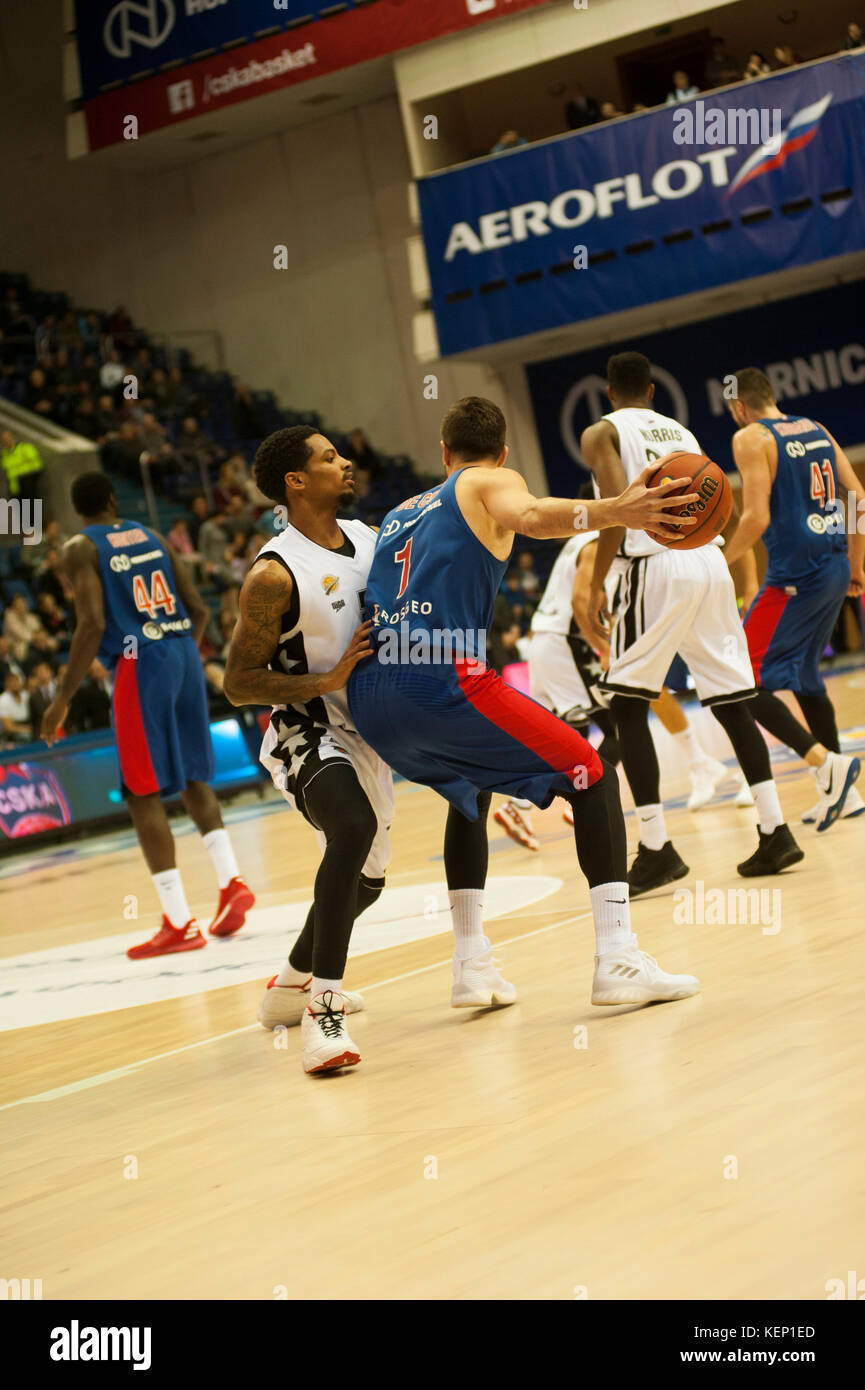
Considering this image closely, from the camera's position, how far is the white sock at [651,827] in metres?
6.15

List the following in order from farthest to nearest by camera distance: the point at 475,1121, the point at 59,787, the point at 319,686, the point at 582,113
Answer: the point at 582,113
the point at 59,787
the point at 319,686
the point at 475,1121

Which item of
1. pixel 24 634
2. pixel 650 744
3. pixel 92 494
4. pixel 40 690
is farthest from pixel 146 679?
pixel 24 634

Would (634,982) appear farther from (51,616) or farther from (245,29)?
(245,29)

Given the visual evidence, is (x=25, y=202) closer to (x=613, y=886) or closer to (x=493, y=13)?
(x=493, y=13)

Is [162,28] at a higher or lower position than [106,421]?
higher

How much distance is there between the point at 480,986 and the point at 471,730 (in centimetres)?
86

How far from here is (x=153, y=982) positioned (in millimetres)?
6156

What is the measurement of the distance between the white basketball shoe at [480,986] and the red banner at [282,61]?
18238 mm

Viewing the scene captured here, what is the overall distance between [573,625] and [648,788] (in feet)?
9.08

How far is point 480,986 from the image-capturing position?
15.2 ft

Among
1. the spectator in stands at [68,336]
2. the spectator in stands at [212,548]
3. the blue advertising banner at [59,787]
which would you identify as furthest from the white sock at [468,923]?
the spectator in stands at [68,336]

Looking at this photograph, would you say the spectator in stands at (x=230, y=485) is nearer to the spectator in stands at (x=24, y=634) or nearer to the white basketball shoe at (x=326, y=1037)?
the spectator in stands at (x=24, y=634)

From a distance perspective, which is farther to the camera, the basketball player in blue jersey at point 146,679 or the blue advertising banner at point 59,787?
the blue advertising banner at point 59,787

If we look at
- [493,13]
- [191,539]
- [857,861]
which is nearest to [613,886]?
[857,861]
